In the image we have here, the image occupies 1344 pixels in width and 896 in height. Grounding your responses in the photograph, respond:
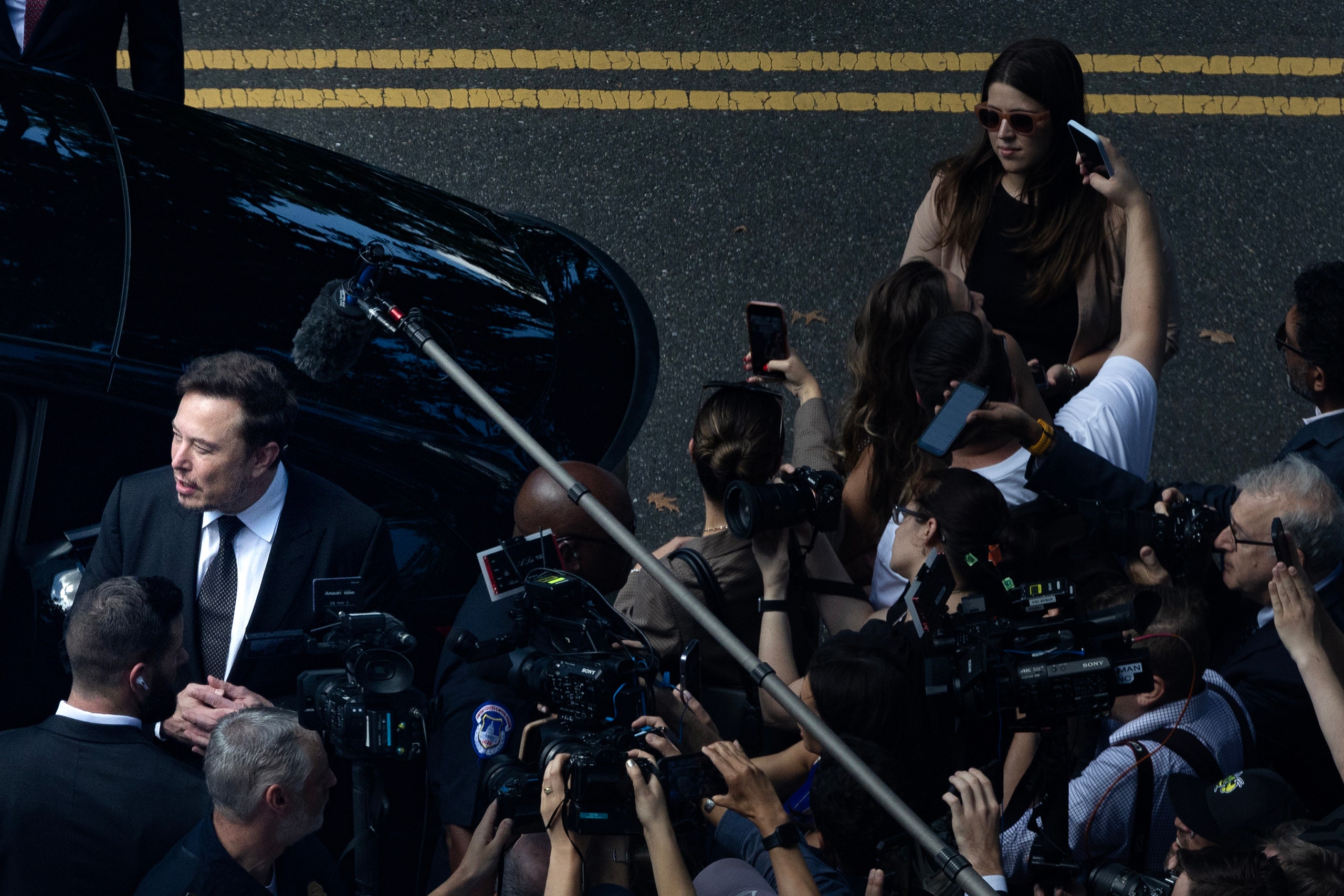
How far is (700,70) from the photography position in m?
8.00

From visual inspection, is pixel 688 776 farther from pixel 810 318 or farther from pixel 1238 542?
pixel 810 318

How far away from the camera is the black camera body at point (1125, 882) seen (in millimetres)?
3166

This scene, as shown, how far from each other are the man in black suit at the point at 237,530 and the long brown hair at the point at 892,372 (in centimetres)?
153

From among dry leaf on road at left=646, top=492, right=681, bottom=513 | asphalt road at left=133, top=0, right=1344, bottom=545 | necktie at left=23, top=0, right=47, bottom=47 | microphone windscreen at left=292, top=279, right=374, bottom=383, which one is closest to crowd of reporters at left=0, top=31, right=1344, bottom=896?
microphone windscreen at left=292, top=279, right=374, bottom=383

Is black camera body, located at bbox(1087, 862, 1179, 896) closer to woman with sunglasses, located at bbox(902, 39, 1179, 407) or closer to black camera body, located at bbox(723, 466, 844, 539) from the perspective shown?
black camera body, located at bbox(723, 466, 844, 539)

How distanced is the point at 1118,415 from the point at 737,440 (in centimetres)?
119

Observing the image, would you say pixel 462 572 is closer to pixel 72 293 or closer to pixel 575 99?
pixel 72 293

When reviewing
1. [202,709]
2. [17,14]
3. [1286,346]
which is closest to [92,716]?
[202,709]

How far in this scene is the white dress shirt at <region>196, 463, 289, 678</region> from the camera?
4.16 m

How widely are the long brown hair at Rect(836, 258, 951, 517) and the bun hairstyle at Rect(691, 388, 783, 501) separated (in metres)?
0.42

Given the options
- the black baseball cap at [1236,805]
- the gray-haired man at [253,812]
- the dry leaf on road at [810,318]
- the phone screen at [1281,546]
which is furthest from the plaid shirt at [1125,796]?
the dry leaf on road at [810,318]

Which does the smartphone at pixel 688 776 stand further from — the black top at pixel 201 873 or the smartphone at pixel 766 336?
the smartphone at pixel 766 336

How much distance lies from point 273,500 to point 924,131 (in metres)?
4.73

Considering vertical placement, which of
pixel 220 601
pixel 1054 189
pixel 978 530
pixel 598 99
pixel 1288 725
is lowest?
pixel 1288 725
